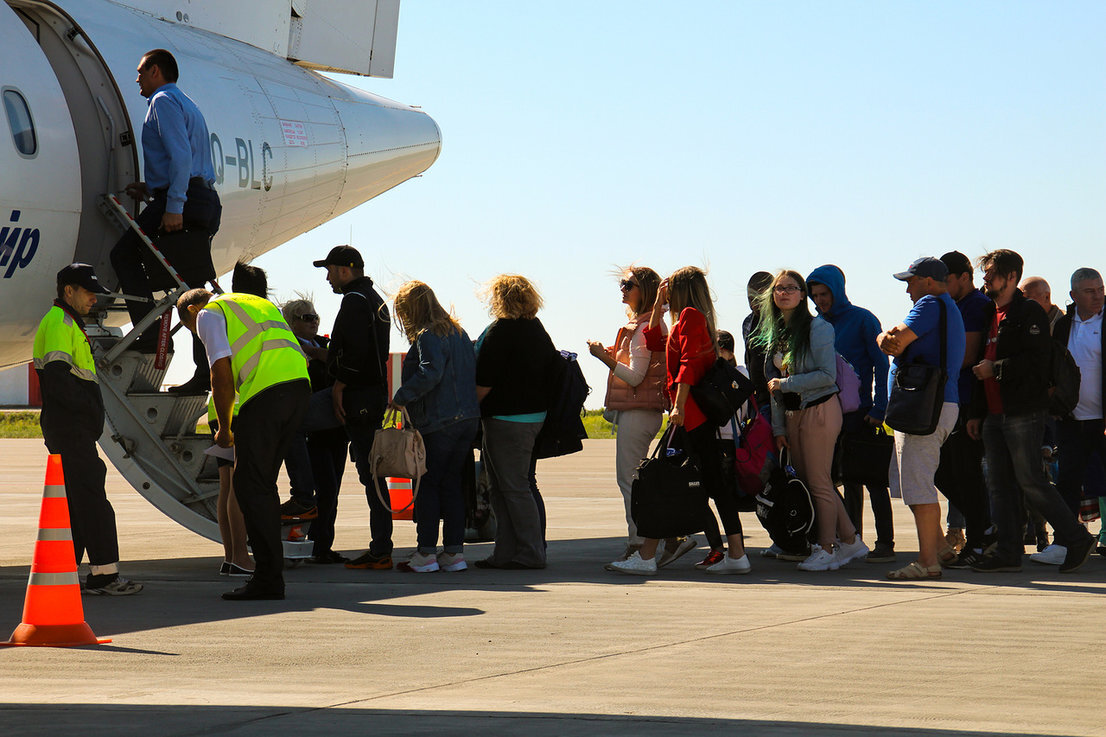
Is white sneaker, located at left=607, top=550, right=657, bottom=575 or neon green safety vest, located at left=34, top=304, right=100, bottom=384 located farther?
white sneaker, located at left=607, top=550, right=657, bottom=575

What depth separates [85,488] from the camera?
7914 millimetres

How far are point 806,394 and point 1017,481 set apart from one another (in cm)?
152

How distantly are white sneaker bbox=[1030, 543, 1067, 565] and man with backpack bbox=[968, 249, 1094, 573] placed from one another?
363mm

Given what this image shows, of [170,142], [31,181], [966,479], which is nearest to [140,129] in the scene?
[170,142]

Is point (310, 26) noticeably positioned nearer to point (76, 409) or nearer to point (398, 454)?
point (398, 454)

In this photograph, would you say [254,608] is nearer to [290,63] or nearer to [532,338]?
[532,338]

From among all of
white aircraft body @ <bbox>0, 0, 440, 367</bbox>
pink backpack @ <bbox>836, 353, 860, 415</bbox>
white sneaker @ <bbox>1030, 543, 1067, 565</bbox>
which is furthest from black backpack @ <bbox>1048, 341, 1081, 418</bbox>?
white aircraft body @ <bbox>0, 0, 440, 367</bbox>

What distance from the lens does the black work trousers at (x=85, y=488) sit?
791 cm

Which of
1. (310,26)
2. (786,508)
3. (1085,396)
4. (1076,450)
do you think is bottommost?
(786,508)

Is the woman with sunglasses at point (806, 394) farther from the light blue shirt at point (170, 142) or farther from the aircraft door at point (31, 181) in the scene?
the aircraft door at point (31, 181)

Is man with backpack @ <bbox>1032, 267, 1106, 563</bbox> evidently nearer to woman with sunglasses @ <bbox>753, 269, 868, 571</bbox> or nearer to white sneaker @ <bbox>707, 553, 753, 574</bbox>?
woman with sunglasses @ <bbox>753, 269, 868, 571</bbox>

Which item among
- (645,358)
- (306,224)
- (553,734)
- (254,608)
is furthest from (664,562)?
(306,224)

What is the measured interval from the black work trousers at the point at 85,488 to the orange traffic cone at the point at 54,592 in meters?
1.15

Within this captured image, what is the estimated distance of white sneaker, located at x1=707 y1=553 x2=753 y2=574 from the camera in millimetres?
9070
